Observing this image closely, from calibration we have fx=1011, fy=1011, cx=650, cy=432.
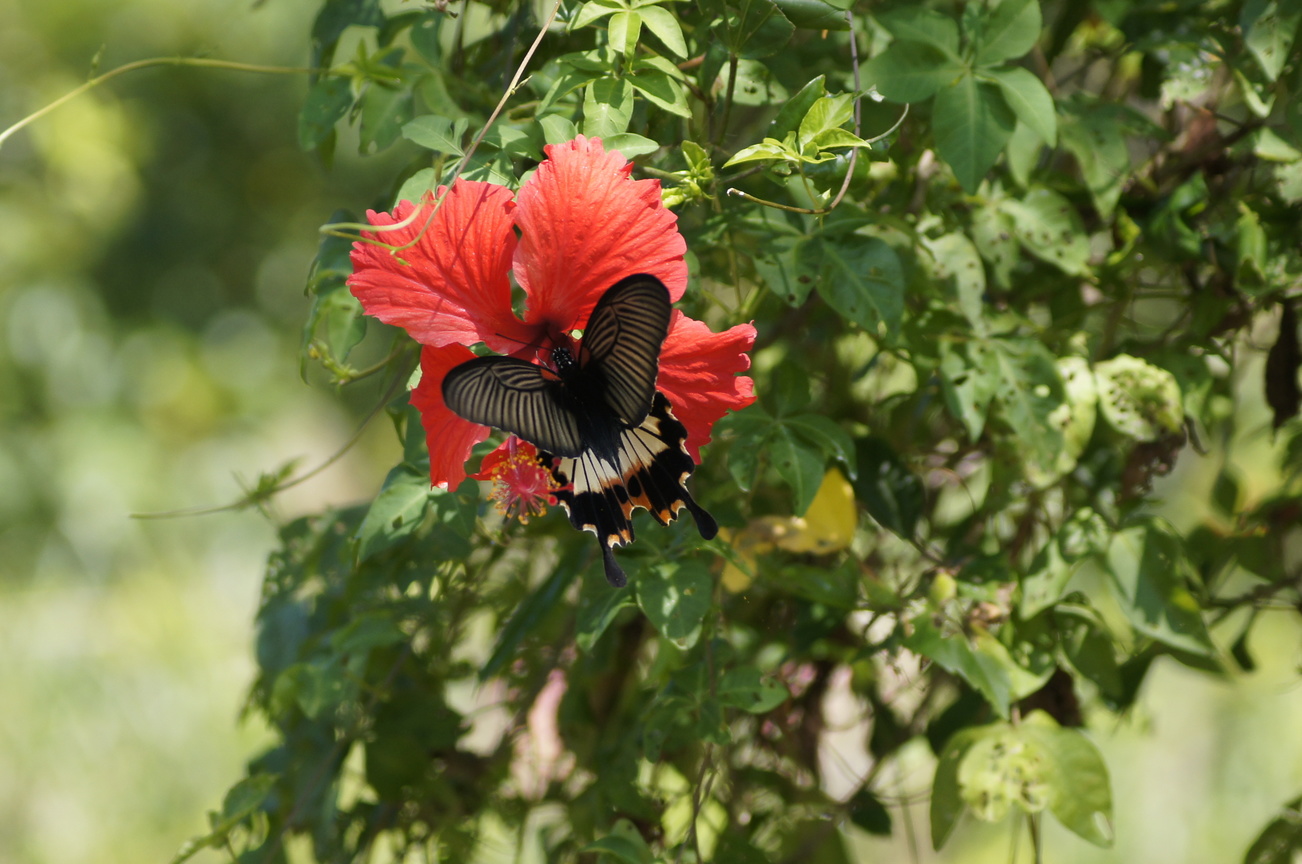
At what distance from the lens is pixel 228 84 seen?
5137mm

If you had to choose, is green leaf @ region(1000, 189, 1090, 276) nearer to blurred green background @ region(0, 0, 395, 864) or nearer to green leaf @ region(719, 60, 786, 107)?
green leaf @ region(719, 60, 786, 107)

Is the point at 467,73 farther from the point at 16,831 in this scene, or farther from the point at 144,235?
the point at 144,235

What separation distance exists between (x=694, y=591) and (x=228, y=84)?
5.27m

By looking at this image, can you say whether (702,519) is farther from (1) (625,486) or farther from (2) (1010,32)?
(2) (1010,32)

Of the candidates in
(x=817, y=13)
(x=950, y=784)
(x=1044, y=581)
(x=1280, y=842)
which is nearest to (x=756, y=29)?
(x=817, y=13)

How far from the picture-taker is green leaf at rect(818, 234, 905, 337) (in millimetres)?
735

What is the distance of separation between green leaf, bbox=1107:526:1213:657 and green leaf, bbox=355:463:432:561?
0.57 metres

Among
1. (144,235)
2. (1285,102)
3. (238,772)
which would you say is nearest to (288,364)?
(144,235)

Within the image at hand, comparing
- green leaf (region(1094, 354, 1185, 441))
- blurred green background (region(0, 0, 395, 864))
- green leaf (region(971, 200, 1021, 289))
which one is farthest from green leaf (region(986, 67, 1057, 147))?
blurred green background (region(0, 0, 395, 864))

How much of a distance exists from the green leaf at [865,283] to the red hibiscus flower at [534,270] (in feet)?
0.50

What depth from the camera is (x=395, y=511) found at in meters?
0.77

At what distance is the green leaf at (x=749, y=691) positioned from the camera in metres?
0.76

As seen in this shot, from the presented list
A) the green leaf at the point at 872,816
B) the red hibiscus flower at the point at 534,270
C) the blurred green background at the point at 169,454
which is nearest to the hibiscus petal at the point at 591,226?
the red hibiscus flower at the point at 534,270

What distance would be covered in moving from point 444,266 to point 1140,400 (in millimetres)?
585
